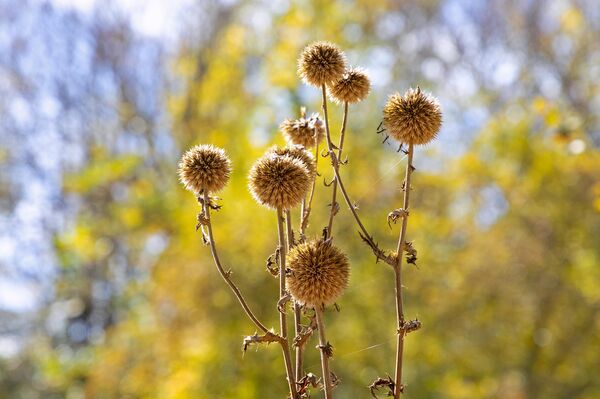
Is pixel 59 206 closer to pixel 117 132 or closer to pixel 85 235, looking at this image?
pixel 117 132

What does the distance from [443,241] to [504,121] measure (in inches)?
64.4

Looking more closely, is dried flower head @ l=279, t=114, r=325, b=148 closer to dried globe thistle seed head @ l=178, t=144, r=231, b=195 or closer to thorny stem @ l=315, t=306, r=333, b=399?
dried globe thistle seed head @ l=178, t=144, r=231, b=195

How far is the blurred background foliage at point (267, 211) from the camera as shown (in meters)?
6.62

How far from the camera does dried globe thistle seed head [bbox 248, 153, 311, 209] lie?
1.48 meters

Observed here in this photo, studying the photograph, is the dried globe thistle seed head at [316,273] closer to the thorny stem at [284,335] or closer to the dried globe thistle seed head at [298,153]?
the thorny stem at [284,335]

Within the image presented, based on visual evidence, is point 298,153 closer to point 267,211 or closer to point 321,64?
point 321,64

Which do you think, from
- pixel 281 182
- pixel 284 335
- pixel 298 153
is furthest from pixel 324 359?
pixel 298 153

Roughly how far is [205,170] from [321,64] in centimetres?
37

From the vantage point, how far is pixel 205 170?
1.60 m

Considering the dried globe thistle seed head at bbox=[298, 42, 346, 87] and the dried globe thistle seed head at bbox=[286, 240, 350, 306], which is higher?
the dried globe thistle seed head at bbox=[298, 42, 346, 87]

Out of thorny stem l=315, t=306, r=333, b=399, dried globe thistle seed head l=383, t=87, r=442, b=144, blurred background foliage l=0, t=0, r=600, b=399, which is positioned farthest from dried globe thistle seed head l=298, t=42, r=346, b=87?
blurred background foliage l=0, t=0, r=600, b=399

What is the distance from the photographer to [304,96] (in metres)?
7.99

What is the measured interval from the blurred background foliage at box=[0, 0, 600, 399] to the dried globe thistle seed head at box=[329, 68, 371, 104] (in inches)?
105

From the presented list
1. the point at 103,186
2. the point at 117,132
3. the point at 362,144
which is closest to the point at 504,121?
the point at 362,144
